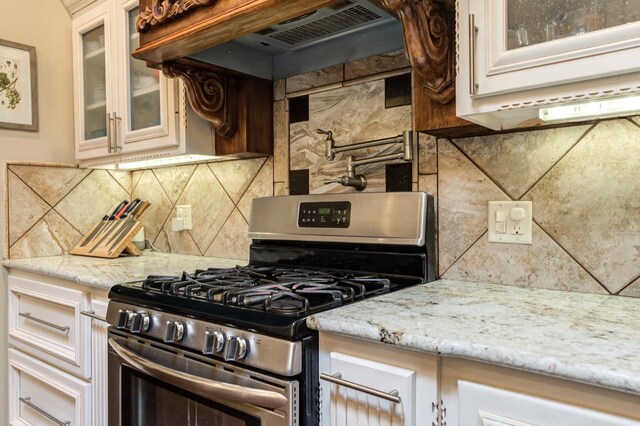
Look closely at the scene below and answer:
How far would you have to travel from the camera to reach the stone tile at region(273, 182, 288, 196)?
1821mm

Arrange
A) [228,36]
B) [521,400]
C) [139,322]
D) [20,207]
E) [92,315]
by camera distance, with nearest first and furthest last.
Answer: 1. [521,400]
2. [139,322]
3. [228,36]
4. [92,315]
5. [20,207]

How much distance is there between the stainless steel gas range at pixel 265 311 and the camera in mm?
950

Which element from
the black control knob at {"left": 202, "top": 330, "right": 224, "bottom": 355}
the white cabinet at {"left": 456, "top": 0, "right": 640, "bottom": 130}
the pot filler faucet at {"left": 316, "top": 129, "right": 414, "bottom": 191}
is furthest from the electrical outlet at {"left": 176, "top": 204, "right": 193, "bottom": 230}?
the white cabinet at {"left": 456, "top": 0, "right": 640, "bottom": 130}

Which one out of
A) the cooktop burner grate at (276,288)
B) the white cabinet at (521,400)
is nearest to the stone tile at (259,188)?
the cooktop burner grate at (276,288)

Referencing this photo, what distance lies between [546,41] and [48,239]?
2.22 meters

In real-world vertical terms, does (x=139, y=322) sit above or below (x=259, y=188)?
below

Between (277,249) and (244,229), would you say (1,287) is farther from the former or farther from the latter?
(277,249)

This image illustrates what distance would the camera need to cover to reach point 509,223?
1.28 m

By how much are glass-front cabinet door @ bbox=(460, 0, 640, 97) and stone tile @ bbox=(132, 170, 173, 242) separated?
1729mm

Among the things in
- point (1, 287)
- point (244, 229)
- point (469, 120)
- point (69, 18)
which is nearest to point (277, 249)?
point (244, 229)

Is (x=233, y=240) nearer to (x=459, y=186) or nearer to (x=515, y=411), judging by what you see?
(x=459, y=186)

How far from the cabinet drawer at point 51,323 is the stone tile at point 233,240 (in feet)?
2.01

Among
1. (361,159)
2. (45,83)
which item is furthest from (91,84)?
(361,159)

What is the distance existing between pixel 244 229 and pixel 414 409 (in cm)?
125
